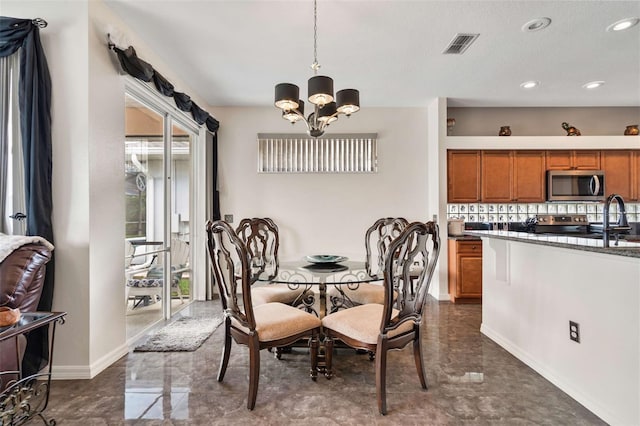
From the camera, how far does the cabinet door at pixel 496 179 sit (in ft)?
14.3

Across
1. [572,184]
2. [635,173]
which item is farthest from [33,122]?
[635,173]

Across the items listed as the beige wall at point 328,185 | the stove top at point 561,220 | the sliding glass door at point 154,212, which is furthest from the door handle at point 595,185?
the sliding glass door at point 154,212

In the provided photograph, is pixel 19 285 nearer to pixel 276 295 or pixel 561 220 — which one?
pixel 276 295

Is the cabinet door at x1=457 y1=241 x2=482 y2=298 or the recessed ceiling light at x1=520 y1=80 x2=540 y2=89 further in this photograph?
the cabinet door at x1=457 y1=241 x2=482 y2=298

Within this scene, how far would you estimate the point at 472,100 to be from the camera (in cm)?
434

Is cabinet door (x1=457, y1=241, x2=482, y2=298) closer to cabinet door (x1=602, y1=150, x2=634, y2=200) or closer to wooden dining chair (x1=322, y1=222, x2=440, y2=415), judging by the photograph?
cabinet door (x1=602, y1=150, x2=634, y2=200)

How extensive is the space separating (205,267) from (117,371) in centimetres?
201

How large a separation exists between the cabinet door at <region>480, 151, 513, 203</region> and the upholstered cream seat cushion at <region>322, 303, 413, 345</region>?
3039mm

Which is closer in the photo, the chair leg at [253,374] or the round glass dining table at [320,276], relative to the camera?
the chair leg at [253,374]

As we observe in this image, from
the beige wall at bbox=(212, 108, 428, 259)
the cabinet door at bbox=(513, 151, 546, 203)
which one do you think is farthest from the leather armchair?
the cabinet door at bbox=(513, 151, 546, 203)

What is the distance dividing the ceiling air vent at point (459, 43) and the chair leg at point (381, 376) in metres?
2.58

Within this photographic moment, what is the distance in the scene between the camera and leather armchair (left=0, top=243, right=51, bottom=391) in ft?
5.72

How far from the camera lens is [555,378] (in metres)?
2.11

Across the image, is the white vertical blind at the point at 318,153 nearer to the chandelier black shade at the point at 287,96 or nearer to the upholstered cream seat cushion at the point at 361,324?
the chandelier black shade at the point at 287,96
